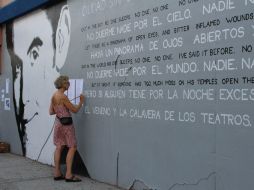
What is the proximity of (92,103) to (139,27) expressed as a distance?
5.68 ft

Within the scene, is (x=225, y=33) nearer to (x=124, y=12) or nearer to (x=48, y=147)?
(x=124, y=12)

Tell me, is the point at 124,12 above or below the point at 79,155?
above

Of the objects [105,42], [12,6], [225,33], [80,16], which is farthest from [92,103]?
[12,6]

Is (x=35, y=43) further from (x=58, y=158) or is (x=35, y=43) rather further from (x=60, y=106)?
(x=58, y=158)

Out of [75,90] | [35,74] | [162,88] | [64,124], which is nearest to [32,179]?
[64,124]

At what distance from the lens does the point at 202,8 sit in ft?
18.7

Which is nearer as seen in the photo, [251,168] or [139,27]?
[251,168]

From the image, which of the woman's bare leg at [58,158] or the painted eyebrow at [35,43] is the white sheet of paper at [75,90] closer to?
the woman's bare leg at [58,158]

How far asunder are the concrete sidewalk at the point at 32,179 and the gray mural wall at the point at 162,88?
0.31 meters

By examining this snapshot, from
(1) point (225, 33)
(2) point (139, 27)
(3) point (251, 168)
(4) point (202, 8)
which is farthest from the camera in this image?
(2) point (139, 27)

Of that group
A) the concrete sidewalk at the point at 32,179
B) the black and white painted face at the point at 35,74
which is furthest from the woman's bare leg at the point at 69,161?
the black and white painted face at the point at 35,74

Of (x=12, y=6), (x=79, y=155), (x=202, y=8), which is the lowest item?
(x=79, y=155)

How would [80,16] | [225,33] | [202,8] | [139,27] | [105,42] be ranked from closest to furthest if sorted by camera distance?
[225,33] → [202,8] → [139,27] → [105,42] → [80,16]

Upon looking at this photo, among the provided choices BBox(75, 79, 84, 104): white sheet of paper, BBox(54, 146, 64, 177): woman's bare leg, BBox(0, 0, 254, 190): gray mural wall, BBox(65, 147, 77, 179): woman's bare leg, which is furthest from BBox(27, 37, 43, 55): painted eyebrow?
BBox(65, 147, 77, 179): woman's bare leg
